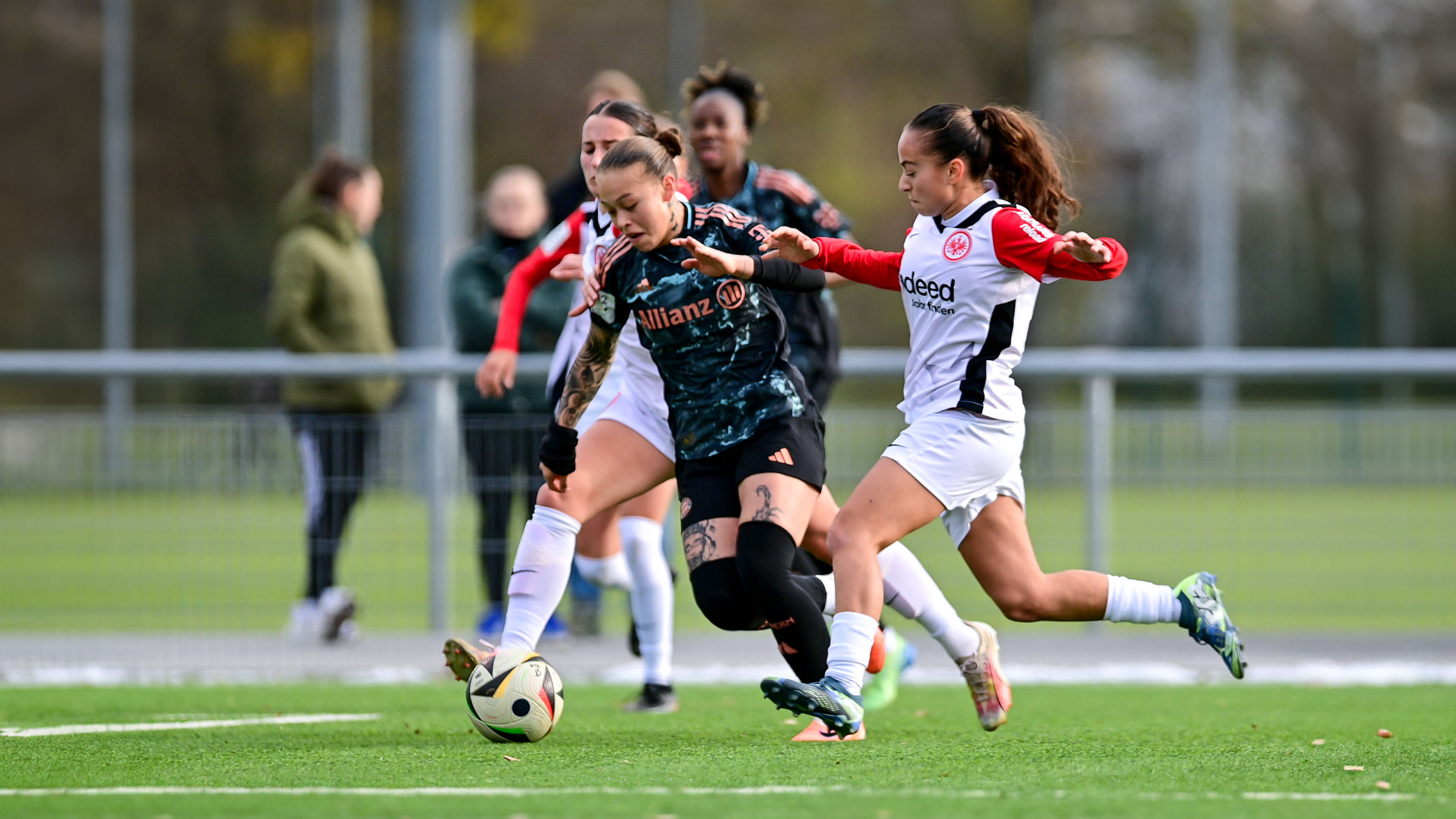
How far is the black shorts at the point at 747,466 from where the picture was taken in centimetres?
520

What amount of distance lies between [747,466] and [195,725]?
201 centimetres

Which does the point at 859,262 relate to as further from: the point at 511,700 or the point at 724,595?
the point at 511,700

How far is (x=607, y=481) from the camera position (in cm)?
546

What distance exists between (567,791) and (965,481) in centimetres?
144

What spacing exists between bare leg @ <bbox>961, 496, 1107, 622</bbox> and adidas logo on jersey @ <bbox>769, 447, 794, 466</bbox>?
544 mm

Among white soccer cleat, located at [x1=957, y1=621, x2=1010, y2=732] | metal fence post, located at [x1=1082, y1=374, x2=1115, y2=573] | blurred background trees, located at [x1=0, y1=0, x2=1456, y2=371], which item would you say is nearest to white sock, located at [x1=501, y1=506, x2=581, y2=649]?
white soccer cleat, located at [x1=957, y1=621, x2=1010, y2=732]

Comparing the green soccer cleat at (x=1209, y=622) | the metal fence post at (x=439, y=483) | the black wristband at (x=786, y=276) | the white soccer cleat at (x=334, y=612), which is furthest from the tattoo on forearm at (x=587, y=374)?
the white soccer cleat at (x=334, y=612)

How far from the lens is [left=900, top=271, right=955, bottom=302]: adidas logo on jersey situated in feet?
16.3

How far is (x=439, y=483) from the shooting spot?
26.6ft

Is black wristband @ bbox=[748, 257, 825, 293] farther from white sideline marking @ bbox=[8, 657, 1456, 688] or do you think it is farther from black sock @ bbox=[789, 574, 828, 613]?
white sideline marking @ bbox=[8, 657, 1456, 688]

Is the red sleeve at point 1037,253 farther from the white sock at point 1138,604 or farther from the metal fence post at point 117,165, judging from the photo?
the metal fence post at point 117,165

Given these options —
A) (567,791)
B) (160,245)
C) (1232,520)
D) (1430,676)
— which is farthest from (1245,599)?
(160,245)

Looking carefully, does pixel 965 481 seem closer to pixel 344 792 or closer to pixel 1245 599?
pixel 344 792

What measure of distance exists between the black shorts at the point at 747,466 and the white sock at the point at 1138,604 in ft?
2.99
